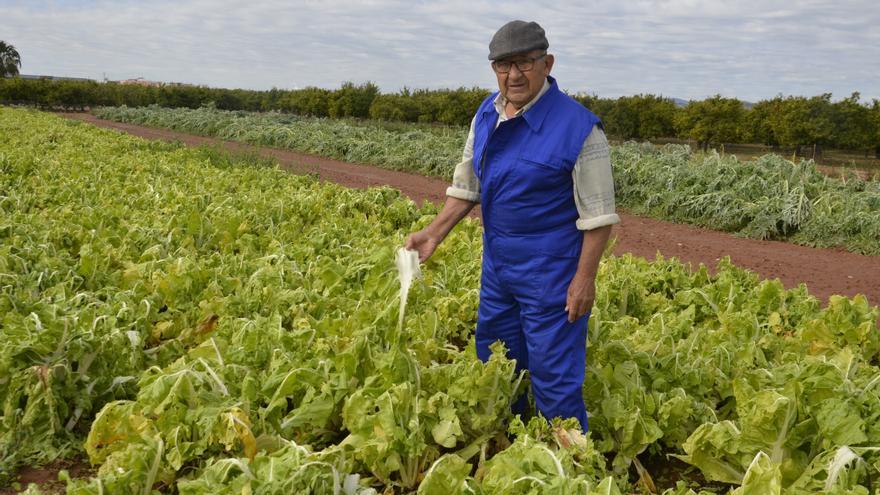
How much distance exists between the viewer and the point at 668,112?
110 feet

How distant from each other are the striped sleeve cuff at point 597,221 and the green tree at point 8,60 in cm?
9516

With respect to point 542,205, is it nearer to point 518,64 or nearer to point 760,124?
point 518,64

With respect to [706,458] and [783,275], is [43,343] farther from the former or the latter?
[783,275]

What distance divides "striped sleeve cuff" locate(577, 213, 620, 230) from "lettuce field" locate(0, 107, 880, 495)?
0.76 metres

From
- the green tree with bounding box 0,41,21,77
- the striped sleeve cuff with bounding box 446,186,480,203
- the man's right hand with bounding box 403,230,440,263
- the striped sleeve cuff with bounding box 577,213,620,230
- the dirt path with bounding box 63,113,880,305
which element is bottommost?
the dirt path with bounding box 63,113,880,305

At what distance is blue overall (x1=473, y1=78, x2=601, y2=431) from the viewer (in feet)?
9.69

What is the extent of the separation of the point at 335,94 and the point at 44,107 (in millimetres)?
26108

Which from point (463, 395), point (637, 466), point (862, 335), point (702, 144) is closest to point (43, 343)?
point (463, 395)

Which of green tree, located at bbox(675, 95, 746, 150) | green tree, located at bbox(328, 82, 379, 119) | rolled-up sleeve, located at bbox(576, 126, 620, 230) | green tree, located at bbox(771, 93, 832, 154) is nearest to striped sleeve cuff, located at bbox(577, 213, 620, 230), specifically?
rolled-up sleeve, located at bbox(576, 126, 620, 230)

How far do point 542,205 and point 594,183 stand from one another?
250mm

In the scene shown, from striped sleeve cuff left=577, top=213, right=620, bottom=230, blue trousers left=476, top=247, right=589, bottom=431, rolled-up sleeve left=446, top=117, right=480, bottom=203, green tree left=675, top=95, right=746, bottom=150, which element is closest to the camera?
striped sleeve cuff left=577, top=213, right=620, bottom=230

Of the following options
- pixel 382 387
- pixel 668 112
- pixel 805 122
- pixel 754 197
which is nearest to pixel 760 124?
pixel 805 122

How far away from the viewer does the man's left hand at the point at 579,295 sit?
2967 millimetres

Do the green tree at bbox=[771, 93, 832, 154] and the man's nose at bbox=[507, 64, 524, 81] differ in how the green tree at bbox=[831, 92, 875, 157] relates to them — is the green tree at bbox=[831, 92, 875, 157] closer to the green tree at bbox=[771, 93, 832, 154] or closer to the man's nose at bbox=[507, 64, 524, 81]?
the green tree at bbox=[771, 93, 832, 154]
